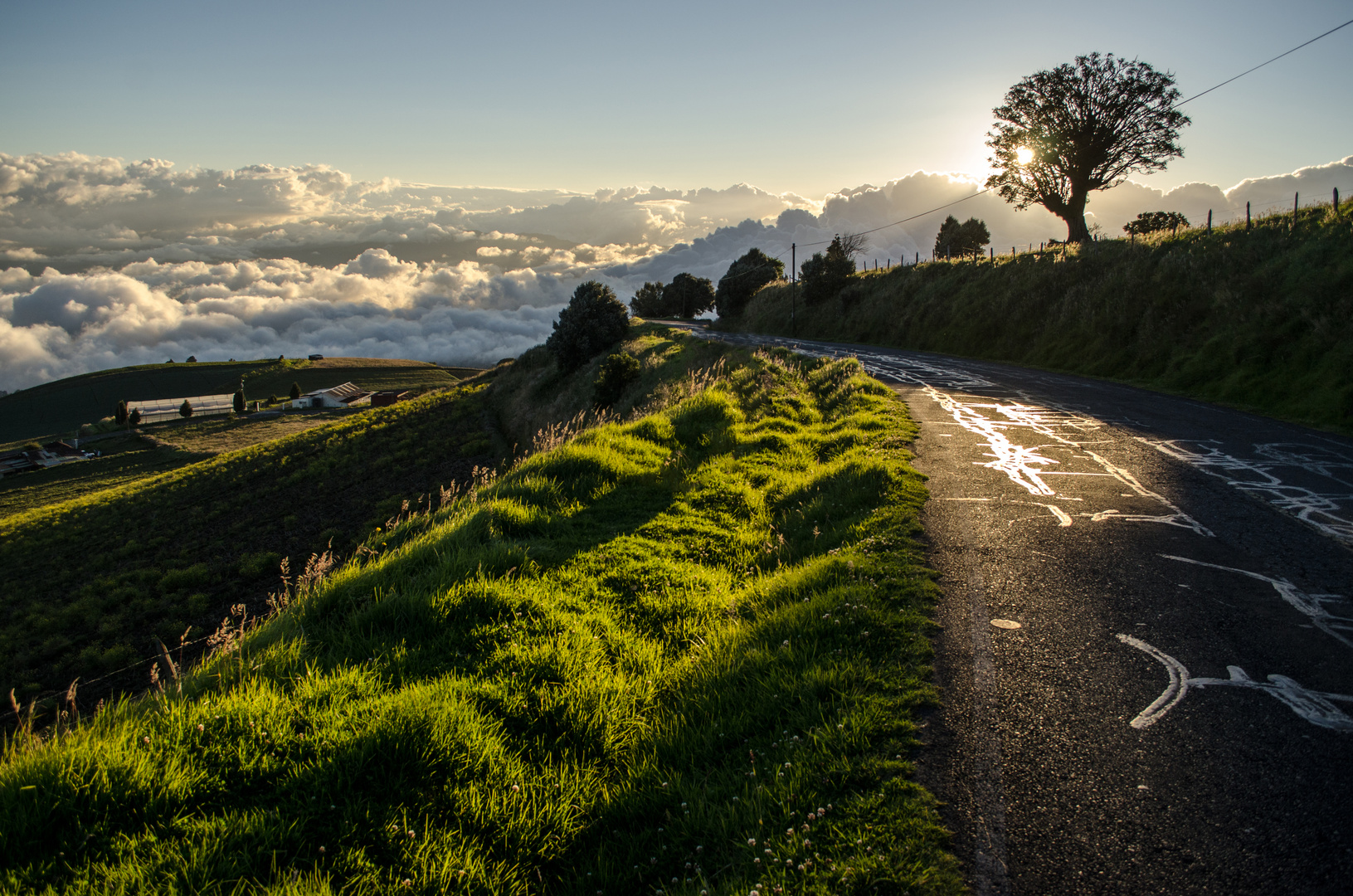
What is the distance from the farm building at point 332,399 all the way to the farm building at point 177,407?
34.8ft

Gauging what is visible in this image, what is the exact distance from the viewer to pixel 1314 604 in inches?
187

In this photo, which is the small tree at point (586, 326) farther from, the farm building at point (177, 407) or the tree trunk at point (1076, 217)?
the farm building at point (177, 407)

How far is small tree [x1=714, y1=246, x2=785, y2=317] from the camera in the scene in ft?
253

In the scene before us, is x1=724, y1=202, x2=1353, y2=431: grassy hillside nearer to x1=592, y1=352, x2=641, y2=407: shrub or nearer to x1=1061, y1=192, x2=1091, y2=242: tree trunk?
x1=1061, y1=192, x2=1091, y2=242: tree trunk

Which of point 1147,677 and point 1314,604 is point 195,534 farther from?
point 1314,604

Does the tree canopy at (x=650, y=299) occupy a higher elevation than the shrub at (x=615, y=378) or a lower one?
higher

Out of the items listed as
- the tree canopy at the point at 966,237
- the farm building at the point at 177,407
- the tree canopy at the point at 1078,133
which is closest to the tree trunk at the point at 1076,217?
the tree canopy at the point at 1078,133

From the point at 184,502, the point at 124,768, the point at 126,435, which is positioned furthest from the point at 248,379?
the point at 124,768

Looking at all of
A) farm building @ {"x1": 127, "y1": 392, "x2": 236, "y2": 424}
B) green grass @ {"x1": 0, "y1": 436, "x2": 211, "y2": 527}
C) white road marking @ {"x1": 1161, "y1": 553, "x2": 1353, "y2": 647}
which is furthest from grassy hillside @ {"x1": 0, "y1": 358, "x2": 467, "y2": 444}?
white road marking @ {"x1": 1161, "y1": 553, "x2": 1353, "y2": 647}

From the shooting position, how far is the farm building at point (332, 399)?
114 meters

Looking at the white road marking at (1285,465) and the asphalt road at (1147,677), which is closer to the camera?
the asphalt road at (1147,677)

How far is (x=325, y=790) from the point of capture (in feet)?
9.65

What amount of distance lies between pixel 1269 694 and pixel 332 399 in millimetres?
134878

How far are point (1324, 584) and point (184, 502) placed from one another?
1869 inches
